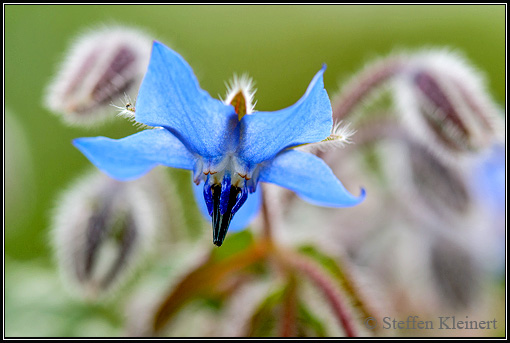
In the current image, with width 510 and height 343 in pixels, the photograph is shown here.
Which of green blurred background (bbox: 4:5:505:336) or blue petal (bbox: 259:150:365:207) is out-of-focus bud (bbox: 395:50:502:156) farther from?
green blurred background (bbox: 4:5:505:336)

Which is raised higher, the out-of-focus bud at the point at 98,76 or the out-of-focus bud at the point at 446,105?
the out-of-focus bud at the point at 98,76

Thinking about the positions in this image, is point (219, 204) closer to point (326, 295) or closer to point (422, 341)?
point (326, 295)

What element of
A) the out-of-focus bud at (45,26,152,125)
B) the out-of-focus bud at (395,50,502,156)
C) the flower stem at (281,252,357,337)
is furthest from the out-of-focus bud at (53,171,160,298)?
the out-of-focus bud at (395,50,502,156)

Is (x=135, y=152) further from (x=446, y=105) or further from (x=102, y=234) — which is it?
→ (x=446, y=105)

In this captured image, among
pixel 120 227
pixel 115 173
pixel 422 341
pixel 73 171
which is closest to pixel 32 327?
pixel 120 227

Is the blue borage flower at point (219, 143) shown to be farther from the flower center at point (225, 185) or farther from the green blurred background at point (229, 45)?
the green blurred background at point (229, 45)

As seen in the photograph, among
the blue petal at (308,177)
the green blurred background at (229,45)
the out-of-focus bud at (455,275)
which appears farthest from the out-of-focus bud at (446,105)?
the green blurred background at (229,45)
